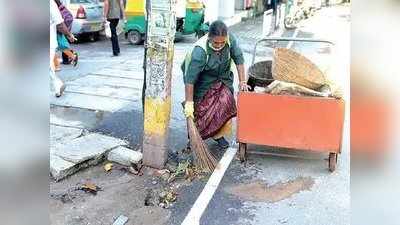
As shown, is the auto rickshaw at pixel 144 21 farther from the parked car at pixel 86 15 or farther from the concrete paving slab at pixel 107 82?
the concrete paving slab at pixel 107 82

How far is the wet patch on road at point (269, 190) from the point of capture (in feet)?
16.2

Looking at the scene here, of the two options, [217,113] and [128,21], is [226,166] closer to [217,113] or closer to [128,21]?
[217,113]

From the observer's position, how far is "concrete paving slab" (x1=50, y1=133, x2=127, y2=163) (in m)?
5.48

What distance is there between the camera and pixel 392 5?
1.20 metres

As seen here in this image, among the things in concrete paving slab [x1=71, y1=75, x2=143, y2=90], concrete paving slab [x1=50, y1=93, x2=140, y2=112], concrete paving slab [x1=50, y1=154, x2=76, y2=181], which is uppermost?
concrete paving slab [x1=71, y1=75, x2=143, y2=90]

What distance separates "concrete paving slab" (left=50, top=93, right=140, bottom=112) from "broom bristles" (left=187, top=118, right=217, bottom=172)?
2.46 m

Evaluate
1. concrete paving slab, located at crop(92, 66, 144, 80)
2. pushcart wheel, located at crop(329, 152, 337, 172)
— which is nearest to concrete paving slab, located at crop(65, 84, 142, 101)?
concrete paving slab, located at crop(92, 66, 144, 80)

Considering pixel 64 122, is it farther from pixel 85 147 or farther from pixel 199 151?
pixel 199 151

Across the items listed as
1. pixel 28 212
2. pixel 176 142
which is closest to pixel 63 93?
pixel 176 142

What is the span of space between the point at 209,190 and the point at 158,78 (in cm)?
126

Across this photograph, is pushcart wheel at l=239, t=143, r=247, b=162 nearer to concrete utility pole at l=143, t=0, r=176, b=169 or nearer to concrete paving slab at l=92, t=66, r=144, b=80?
concrete utility pole at l=143, t=0, r=176, b=169

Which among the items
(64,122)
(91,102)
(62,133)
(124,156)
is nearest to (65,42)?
(91,102)

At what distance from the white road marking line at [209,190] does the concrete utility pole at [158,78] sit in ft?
1.94

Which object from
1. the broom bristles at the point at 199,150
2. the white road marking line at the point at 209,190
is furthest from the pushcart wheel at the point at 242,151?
the broom bristles at the point at 199,150
